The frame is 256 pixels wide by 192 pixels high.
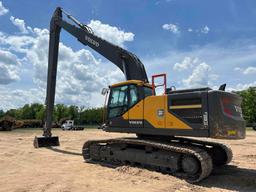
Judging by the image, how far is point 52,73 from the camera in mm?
18312

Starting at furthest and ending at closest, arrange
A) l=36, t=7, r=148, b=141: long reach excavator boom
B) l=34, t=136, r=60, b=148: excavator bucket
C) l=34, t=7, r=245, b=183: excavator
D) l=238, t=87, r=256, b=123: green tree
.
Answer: l=238, t=87, r=256, b=123: green tree < l=34, t=136, r=60, b=148: excavator bucket < l=36, t=7, r=148, b=141: long reach excavator boom < l=34, t=7, r=245, b=183: excavator

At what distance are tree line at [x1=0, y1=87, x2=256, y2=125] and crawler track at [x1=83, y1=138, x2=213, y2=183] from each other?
7339 cm

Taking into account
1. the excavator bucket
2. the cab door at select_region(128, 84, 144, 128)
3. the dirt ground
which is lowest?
the dirt ground

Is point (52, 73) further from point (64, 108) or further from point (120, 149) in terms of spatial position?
point (64, 108)

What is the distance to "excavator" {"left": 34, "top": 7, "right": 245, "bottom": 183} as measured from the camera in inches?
382

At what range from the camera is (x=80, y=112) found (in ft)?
408

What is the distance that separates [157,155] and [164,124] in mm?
1042

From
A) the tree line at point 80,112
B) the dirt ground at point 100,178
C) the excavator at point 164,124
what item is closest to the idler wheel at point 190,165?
the excavator at point 164,124

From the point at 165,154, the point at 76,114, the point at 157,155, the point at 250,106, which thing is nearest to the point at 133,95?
the point at 157,155

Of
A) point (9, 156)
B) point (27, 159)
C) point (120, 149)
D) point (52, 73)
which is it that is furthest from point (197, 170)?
point (52, 73)

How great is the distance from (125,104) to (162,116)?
178 cm

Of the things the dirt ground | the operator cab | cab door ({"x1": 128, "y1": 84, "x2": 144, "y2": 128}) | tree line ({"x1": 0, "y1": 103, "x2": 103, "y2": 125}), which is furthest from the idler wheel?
tree line ({"x1": 0, "y1": 103, "x2": 103, "y2": 125})

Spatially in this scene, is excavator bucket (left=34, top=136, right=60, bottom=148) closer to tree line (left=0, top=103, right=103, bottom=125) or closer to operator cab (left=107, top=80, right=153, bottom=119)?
operator cab (left=107, top=80, right=153, bottom=119)

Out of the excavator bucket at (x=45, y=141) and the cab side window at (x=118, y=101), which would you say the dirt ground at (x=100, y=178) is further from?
the excavator bucket at (x=45, y=141)
